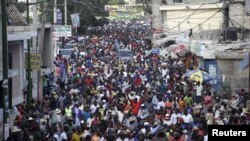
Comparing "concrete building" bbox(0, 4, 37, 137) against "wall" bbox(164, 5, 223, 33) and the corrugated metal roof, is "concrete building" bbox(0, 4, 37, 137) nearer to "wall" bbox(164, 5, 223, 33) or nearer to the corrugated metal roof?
the corrugated metal roof

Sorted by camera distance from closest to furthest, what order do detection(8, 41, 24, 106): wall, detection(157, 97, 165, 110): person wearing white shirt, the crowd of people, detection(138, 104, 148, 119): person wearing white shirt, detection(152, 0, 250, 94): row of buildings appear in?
the crowd of people < detection(138, 104, 148, 119): person wearing white shirt < detection(157, 97, 165, 110): person wearing white shirt < detection(8, 41, 24, 106): wall < detection(152, 0, 250, 94): row of buildings

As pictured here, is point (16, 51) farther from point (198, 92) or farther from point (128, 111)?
point (198, 92)

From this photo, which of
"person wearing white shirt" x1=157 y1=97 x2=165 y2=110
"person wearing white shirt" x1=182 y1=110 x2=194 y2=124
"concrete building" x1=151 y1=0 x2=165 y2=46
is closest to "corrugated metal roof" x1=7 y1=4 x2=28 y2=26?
"person wearing white shirt" x1=157 y1=97 x2=165 y2=110

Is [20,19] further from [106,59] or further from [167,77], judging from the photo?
[106,59]

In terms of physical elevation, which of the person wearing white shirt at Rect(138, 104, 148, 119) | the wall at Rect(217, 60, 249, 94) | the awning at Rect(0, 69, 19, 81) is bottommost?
the person wearing white shirt at Rect(138, 104, 148, 119)

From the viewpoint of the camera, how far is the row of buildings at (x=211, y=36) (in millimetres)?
26172

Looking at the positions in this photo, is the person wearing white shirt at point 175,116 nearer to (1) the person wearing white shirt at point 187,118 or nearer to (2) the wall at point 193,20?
(1) the person wearing white shirt at point 187,118

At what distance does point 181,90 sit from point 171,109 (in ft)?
15.6

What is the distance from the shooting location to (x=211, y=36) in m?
34.7

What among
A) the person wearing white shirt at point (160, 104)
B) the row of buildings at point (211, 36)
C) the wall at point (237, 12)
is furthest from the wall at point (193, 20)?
the person wearing white shirt at point (160, 104)

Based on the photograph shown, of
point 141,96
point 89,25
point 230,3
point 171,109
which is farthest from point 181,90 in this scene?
point 89,25

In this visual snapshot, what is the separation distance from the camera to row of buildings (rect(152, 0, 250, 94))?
26.2 meters

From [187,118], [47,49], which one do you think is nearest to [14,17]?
[187,118]

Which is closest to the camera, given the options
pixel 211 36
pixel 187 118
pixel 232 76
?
pixel 187 118
